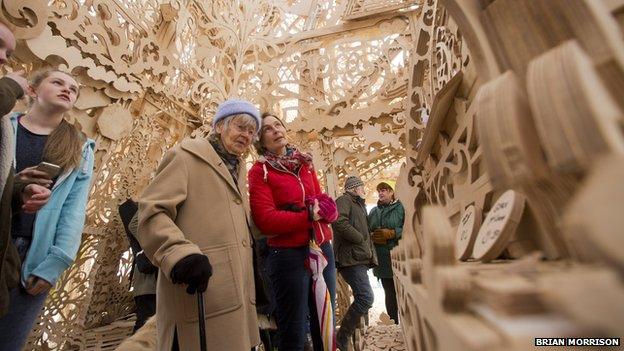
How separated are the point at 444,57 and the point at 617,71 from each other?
0.74 m

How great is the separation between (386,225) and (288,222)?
168 centimetres

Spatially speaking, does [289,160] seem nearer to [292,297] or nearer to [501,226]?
[292,297]

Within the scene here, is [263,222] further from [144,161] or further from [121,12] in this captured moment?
[121,12]

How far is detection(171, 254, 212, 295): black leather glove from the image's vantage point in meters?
0.87

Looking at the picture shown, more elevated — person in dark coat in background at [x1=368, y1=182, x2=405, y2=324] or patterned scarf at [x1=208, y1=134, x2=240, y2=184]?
patterned scarf at [x1=208, y1=134, x2=240, y2=184]

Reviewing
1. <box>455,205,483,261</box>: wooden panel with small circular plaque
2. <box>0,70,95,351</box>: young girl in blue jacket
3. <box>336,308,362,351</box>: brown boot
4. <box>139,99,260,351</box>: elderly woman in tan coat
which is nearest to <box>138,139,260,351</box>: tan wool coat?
<box>139,99,260,351</box>: elderly woman in tan coat

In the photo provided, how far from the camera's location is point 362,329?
7.45 ft

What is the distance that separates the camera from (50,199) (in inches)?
48.3

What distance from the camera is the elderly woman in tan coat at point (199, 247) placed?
3.09 ft

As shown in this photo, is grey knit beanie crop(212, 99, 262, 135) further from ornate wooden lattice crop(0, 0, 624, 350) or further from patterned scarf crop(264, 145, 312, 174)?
ornate wooden lattice crop(0, 0, 624, 350)

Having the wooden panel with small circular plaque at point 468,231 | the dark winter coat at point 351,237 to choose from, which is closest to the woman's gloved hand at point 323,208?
the wooden panel with small circular plaque at point 468,231

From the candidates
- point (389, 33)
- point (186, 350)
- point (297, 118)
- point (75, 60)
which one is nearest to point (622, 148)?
point (186, 350)

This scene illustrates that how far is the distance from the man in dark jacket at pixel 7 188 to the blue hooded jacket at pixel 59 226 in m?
0.14

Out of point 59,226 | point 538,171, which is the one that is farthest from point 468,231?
point 59,226
